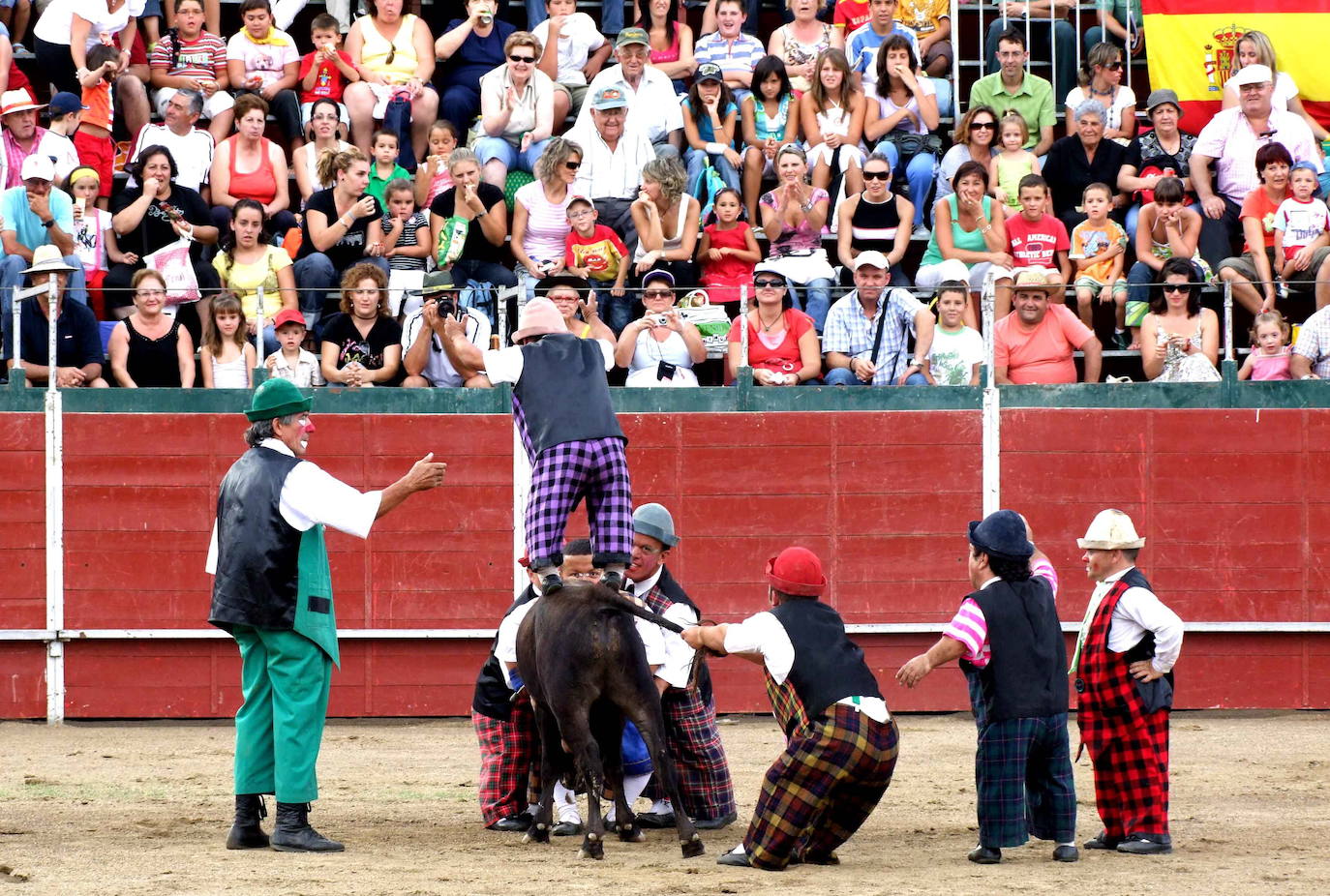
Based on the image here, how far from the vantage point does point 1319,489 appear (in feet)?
38.4

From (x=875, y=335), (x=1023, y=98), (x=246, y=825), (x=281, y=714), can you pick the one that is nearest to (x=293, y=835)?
(x=246, y=825)

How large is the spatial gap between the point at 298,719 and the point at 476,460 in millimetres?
4828

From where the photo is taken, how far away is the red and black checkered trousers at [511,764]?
7551 mm

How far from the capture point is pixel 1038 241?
1238 centimetres

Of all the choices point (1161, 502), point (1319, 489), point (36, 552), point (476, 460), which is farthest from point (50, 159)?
point (1319, 489)

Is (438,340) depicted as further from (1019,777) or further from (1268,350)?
(1019,777)

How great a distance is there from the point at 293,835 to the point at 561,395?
2.08 m

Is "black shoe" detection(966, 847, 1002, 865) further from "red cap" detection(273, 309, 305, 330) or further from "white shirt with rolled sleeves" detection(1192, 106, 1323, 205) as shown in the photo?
"white shirt with rolled sleeves" detection(1192, 106, 1323, 205)

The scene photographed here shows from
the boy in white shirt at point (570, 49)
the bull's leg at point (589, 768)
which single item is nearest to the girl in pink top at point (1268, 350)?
the boy in white shirt at point (570, 49)

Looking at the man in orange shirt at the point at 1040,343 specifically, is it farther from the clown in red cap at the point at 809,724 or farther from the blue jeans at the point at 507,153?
the clown in red cap at the point at 809,724

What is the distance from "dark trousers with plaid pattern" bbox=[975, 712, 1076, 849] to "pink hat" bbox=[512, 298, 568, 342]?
2462 millimetres

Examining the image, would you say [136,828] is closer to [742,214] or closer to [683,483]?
[683,483]

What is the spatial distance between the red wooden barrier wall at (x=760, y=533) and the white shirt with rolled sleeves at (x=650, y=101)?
267 cm

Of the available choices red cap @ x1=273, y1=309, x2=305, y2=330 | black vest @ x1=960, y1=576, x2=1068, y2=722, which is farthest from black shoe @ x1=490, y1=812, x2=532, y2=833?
red cap @ x1=273, y1=309, x2=305, y2=330
